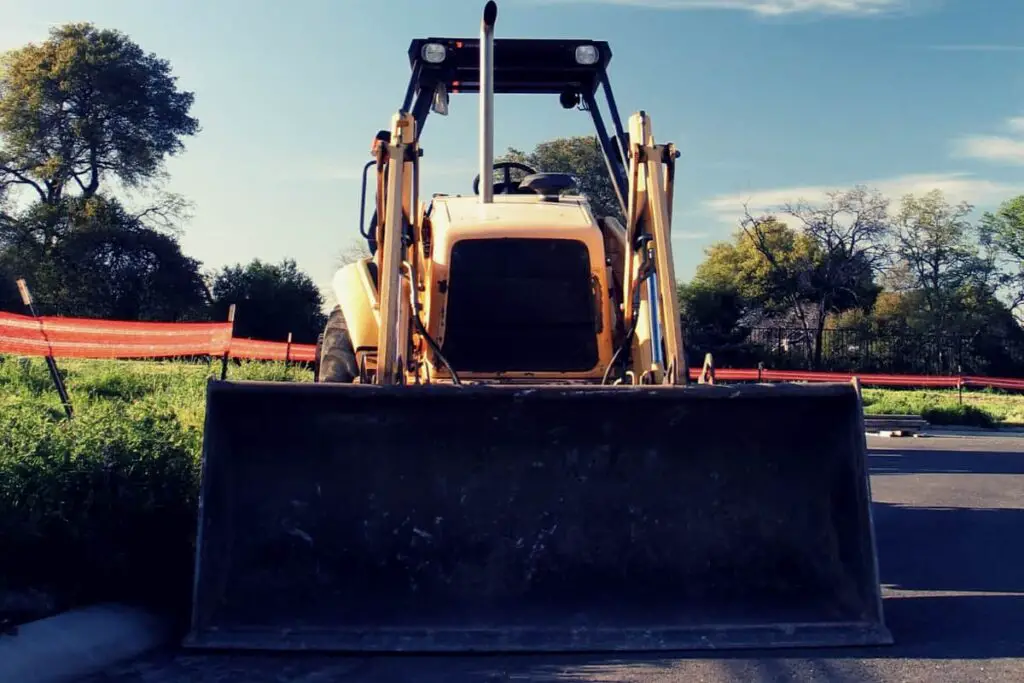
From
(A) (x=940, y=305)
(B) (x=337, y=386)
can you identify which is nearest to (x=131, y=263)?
(A) (x=940, y=305)

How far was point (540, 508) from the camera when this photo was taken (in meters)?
5.39

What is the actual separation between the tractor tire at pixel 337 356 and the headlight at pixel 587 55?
8.11 feet

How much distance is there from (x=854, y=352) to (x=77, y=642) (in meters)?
32.5

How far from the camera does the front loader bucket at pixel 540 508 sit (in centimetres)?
521

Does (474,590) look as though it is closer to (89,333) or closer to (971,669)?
(971,669)

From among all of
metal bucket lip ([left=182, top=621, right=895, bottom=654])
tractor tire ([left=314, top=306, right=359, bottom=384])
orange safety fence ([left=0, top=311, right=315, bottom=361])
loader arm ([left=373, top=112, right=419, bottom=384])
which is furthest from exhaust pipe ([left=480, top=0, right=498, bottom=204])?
orange safety fence ([left=0, top=311, right=315, bottom=361])

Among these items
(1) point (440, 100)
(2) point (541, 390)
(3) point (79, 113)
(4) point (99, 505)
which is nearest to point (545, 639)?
(2) point (541, 390)

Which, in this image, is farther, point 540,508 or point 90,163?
point 90,163

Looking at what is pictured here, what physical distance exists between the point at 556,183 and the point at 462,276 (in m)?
1.41

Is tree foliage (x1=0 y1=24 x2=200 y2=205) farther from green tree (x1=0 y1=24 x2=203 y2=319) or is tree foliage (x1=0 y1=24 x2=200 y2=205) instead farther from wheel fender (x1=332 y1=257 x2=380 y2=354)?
wheel fender (x1=332 y1=257 x2=380 y2=354)

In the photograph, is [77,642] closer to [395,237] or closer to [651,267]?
[395,237]

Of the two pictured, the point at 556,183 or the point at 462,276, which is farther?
the point at 556,183

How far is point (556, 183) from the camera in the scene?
8.03 metres

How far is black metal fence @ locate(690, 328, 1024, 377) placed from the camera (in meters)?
34.6
